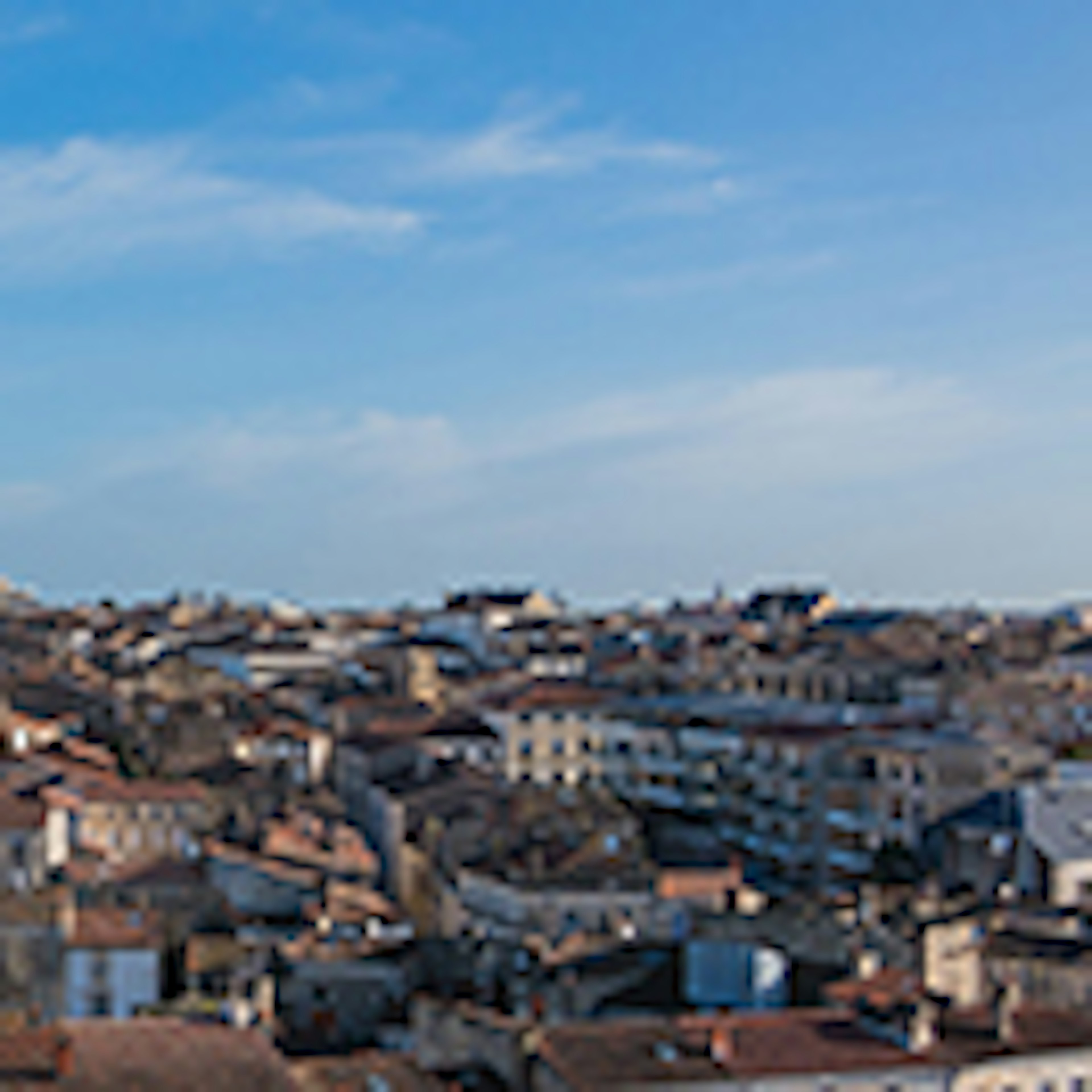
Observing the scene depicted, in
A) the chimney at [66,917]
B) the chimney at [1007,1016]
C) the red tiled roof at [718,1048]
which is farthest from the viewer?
the chimney at [66,917]

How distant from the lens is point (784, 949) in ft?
183

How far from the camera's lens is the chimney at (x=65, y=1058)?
33.5 m

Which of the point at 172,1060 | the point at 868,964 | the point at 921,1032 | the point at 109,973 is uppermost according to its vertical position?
the point at 172,1060

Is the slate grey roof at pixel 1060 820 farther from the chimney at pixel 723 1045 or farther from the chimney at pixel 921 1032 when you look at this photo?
the chimney at pixel 723 1045

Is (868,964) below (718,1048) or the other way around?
the other way around

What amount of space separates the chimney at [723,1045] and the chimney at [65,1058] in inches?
592

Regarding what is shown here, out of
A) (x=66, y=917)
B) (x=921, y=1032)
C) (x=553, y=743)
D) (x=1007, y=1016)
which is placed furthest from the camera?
(x=553, y=743)

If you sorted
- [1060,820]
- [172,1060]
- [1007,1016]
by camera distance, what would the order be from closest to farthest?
[172,1060] < [1007,1016] < [1060,820]

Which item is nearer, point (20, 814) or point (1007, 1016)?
point (1007, 1016)

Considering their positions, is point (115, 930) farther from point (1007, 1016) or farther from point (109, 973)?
point (1007, 1016)

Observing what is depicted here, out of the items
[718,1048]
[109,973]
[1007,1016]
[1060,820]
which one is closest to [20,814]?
[109,973]

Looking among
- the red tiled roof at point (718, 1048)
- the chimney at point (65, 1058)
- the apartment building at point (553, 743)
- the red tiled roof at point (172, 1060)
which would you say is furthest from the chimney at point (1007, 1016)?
the apartment building at point (553, 743)

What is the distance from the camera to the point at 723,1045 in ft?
142

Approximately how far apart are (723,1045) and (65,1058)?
52.4ft
